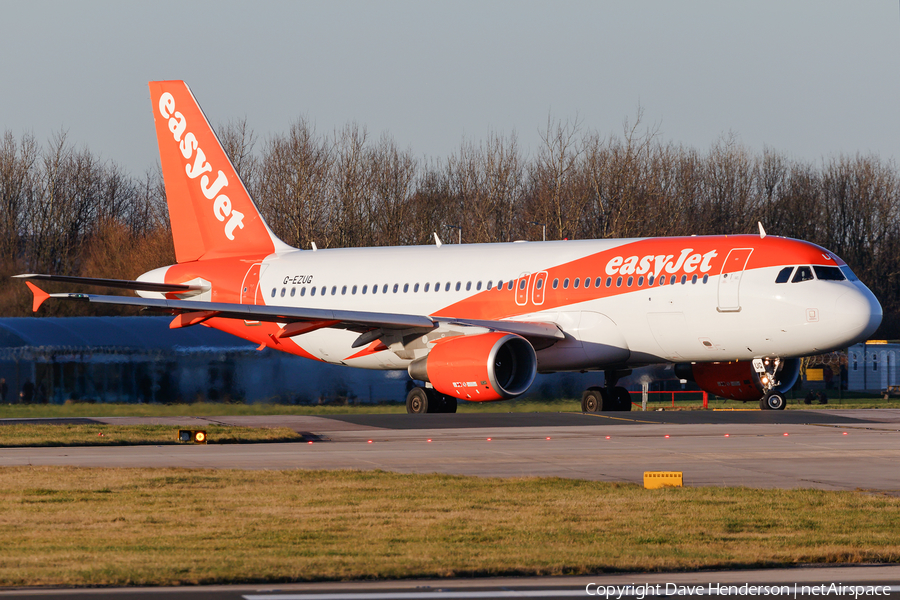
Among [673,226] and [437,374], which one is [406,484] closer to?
[437,374]

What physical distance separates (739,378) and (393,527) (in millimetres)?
20181

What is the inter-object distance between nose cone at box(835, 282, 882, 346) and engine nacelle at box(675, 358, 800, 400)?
11.2 feet

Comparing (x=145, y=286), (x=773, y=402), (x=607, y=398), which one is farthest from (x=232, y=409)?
(x=773, y=402)

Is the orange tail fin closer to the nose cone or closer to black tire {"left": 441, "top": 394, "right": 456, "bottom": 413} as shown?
black tire {"left": 441, "top": 394, "right": 456, "bottom": 413}

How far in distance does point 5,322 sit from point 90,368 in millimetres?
3005

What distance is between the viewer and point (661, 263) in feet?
88.3

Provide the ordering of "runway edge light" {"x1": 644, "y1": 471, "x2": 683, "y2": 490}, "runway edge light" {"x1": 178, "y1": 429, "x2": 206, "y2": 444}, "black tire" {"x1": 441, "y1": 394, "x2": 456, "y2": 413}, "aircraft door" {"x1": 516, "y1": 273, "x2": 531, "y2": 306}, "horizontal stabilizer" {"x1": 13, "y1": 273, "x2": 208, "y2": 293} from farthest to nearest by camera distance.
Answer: "black tire" {"x1": 441, "y1": 394, "x2": 456, "y2": 413} < "horizontal stabilizer" {"x1": 13, "y1": 273, "x2": 208, "y2": 293} < "aircraft door" {"x1": 516, "y1": 273, "x2": 531, "y2": 306} < "runway edge light" {"x1": 178, "y1": 429, "x2": 206, "y2": 444} < "runway edge light" {"x1": 644, "y1": 471, "x2": 683, "y2": 490}

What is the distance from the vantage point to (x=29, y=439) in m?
20.1

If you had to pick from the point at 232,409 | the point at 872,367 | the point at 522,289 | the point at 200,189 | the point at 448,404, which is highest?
the point at 200,189

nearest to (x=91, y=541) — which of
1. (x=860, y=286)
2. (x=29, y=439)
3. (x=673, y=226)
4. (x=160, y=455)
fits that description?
(x=160, y=455)

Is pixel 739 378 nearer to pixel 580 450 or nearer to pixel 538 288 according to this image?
pixel 538 288

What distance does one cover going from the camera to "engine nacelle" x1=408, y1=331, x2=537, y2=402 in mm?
25703

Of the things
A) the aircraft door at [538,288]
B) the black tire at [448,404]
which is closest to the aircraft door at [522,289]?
the aircraft door at [538,288]
